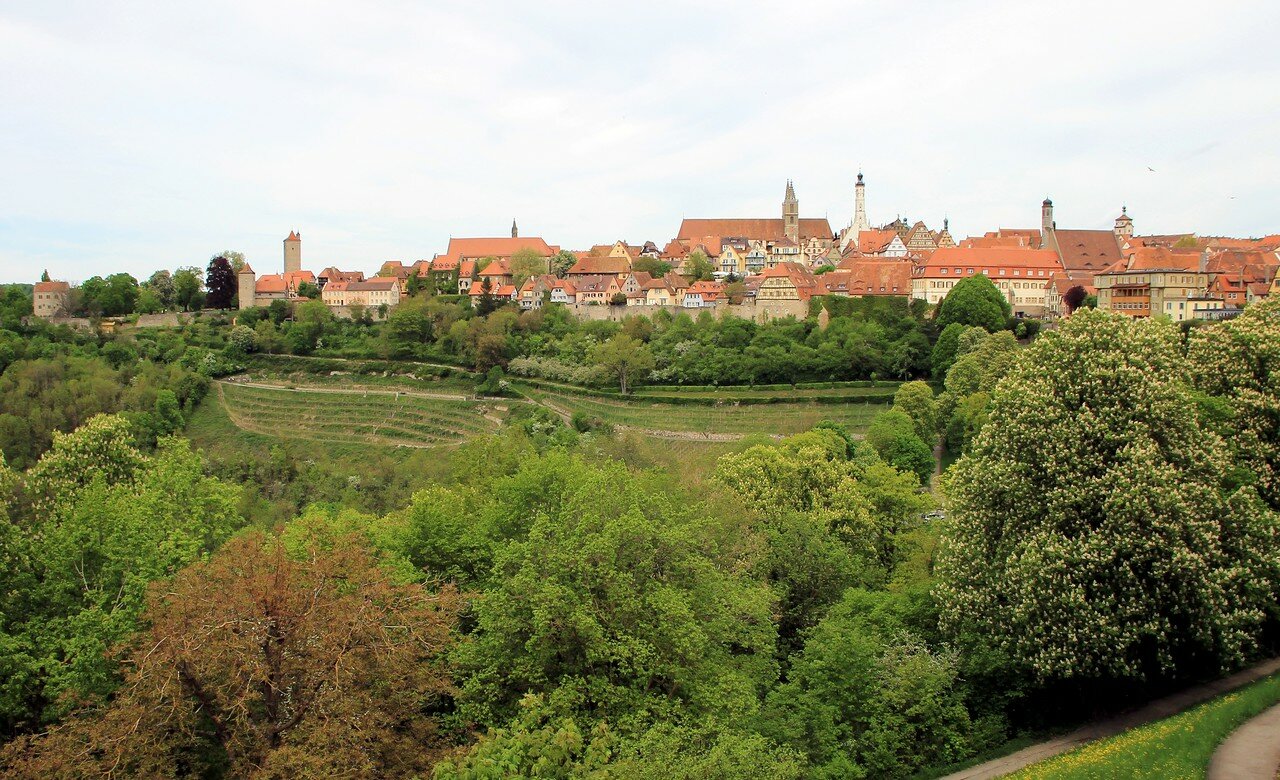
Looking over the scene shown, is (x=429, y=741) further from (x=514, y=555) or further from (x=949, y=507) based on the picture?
(x=949, y=507)

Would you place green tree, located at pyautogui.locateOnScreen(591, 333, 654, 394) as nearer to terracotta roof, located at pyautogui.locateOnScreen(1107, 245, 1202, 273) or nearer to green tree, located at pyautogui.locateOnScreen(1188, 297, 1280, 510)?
terracotta roof, located at pyautogui.locateOnScreen(1107, 245, 1202, 273)

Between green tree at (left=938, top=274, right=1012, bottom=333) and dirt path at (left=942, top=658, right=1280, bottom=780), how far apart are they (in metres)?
35.2

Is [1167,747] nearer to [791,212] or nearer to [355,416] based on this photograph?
[355,416]

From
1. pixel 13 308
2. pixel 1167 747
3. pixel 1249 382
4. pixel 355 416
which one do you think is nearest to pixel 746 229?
pixel 355 416

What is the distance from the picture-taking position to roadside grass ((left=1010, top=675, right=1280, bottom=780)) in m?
11.4

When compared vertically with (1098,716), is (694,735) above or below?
above

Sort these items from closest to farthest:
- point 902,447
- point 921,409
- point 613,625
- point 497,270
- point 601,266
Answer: point 613,625, point 902,447, point 921,409, point 601,266, point 497,270

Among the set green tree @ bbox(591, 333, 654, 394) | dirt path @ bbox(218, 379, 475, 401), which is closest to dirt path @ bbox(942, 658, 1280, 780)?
green tree @ bbox(591, 333, 654, 394)

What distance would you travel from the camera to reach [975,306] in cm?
4909

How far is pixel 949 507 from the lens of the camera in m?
17.1

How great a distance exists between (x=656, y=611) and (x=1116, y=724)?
6966 mm

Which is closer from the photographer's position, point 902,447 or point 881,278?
point 902,447

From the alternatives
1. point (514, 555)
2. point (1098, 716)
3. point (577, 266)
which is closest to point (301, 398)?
point (577, 266)

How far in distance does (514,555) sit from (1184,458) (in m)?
9.93
